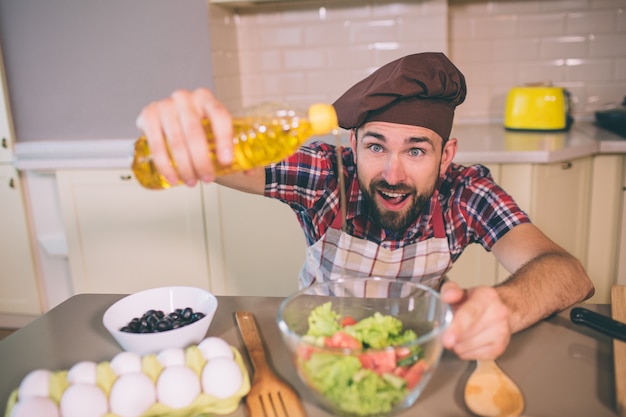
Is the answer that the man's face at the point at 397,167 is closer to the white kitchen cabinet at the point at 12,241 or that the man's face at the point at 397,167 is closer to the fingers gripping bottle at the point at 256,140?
the fingers gripping bottle at the point at 256,140

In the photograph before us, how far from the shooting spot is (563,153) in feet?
6.56

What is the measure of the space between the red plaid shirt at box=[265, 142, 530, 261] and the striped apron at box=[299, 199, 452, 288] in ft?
0.07

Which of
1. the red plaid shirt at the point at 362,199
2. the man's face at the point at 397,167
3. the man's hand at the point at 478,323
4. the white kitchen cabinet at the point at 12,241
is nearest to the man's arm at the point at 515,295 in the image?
the man's hand at the point at 478,323

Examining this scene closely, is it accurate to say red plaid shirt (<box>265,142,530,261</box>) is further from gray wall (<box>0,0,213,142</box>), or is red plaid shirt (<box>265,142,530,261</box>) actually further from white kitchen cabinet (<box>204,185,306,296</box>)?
gray wall (<box>0,0,213,142</box>)

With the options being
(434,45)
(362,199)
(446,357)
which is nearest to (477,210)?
(362,199)

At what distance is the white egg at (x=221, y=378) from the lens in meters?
0.74

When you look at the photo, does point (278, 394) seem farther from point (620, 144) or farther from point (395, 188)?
point (620, 144)

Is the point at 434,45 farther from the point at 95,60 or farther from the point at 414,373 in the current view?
the point at 414,373

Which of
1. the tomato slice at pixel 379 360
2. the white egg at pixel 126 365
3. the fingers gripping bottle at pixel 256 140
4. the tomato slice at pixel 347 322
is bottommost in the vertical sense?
the white egg at pixel 126 365

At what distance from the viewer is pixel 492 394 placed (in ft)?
2.47

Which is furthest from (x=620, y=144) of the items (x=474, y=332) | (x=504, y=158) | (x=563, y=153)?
(x=474, y=332)

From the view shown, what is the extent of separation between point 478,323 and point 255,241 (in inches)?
61.2

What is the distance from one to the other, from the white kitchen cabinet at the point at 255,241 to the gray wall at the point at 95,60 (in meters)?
0.54

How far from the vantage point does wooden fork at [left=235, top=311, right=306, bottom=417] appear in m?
0.73
